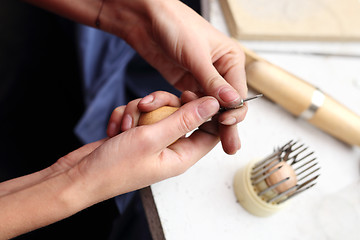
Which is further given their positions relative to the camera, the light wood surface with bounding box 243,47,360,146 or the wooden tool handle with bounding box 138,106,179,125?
the light wood surface with bounding box 243,47,360,146

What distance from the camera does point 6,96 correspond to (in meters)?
1.00

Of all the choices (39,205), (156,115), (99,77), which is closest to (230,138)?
(156,115)

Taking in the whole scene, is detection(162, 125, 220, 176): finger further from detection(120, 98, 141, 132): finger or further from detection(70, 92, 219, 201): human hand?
detection(120, 98, 141, 132): finger

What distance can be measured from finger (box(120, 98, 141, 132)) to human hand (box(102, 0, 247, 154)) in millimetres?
153

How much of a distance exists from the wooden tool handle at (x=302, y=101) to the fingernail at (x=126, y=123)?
35 centimetres

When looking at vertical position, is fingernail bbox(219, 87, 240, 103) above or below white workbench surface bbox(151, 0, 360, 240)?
above

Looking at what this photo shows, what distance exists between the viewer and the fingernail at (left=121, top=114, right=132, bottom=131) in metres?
0.61

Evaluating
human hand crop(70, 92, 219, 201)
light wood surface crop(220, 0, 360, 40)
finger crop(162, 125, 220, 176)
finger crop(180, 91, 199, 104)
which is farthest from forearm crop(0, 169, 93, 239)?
light wood surface crop(220, 0, 360, 40)

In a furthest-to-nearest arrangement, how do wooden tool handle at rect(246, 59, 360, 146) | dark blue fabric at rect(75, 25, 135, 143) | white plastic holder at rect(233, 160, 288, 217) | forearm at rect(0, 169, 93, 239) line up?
dark blue fabric at rect(75, 25, 135, 143), wooden tool handle at rect(246, 59, 360, 146), white plastic holder at rect(233, 160, 288, 217), forearm at rect(0, 169, 93, 239)

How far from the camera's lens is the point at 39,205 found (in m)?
0.45

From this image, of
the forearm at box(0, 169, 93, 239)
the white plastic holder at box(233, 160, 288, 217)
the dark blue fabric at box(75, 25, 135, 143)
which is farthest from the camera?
the dark blue fabric at box(75, 25, 135, 143)

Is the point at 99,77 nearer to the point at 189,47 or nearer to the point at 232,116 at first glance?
the point at 189,47

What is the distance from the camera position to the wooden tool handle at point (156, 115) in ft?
1.84

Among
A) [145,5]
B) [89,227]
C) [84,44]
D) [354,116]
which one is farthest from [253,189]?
[89,227]
